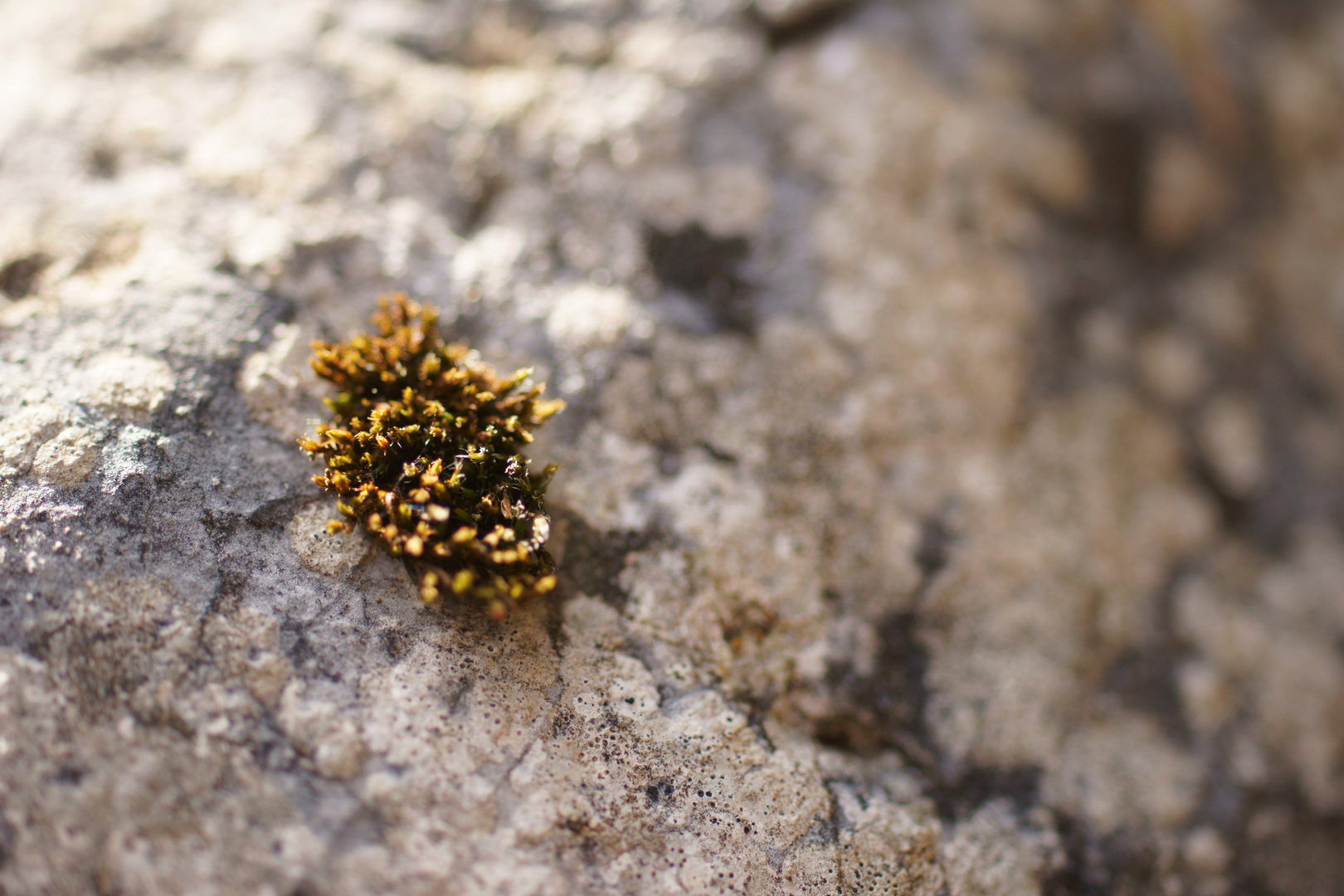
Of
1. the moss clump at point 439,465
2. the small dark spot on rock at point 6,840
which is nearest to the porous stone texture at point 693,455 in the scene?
the small dark spot on rock at point 6,840

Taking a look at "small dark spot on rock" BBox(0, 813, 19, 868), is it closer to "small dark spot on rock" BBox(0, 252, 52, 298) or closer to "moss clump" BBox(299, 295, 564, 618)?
"moss clump" BBox(299, 295, 564, 618)

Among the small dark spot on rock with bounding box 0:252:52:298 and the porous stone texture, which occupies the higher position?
the small dark spot on rock with bounding box 0:252:52:298

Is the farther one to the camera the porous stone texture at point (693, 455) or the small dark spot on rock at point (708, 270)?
the small dark spot on rock at point (708, 270)

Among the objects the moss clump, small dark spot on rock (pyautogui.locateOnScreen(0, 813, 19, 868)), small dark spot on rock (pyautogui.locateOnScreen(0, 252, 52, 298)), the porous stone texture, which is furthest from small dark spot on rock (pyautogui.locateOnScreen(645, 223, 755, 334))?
small dark spot on rock (pyautogui.locateOnScreen(0, 813, 19, 868))

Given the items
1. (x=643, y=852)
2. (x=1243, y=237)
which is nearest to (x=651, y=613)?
(x=643, y=852)

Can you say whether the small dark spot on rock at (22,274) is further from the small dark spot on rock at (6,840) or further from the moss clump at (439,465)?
the small dark spot on rock at (6,840)

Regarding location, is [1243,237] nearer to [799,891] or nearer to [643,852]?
[799,891]

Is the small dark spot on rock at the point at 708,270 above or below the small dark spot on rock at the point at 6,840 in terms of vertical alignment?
above
